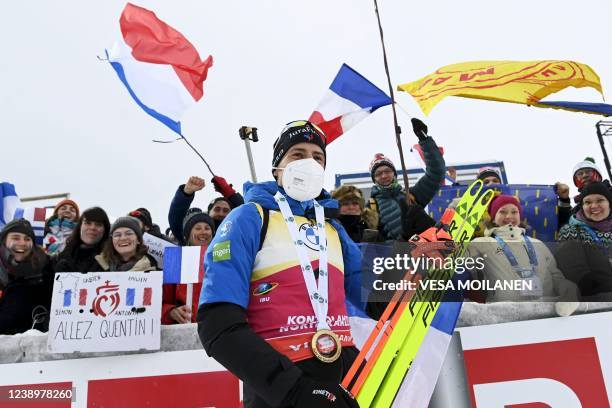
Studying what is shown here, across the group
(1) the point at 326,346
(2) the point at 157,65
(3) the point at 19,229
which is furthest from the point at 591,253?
Result: (2) the point at 157,65

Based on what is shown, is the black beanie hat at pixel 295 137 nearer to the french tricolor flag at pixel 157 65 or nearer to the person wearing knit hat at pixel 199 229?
the person wearing knit hat at pixel 199 229

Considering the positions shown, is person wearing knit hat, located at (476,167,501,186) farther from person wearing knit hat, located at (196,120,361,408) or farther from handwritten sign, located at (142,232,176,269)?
person wearing knit hat, located at (196,120,361,408)

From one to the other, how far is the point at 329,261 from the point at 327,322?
0.83 ft

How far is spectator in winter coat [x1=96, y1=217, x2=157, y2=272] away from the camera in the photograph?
4.43 m

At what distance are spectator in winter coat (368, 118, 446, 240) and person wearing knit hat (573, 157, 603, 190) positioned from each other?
1.94m

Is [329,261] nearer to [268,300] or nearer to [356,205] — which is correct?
[268,300]

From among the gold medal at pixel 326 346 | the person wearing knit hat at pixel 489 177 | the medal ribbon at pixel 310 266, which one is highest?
the person wearing knit hat at pixel 489 177

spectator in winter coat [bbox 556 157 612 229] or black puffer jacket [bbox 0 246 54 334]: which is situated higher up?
spectator in winter coat [bbox 556 157 612 229]

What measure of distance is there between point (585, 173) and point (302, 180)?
496 centimetres

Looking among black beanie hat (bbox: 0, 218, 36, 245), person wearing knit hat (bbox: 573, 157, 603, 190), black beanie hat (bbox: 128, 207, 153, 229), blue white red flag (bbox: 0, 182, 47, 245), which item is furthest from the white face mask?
blue white red flag (bbox: 0, 182, 47, 245)

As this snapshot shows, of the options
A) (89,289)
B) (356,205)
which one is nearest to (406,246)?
(89,289)

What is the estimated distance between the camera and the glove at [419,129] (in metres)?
5.04

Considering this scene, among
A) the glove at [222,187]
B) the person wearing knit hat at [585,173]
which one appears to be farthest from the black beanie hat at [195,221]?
the person wearing knit hat at [585,173]

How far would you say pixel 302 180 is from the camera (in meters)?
2.27
